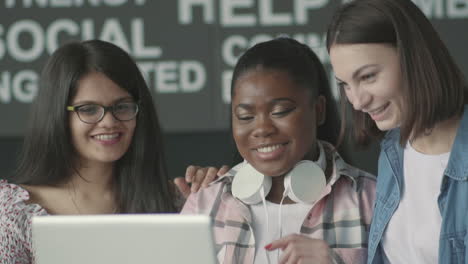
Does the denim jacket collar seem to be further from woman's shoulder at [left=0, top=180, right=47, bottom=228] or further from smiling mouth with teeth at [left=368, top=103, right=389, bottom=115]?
woman's shoulder at [left=0, top=180, right=47, bottom=228]

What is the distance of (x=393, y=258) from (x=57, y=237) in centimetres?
88

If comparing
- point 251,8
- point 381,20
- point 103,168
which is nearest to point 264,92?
point 381,20

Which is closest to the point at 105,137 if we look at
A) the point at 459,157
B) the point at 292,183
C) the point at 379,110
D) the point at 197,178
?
the point at 197,178

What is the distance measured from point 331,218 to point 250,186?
0.79 feet

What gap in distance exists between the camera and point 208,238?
128 centimetres

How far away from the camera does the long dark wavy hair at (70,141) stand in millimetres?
2297

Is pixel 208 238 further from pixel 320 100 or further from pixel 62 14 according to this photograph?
pixel 62 14

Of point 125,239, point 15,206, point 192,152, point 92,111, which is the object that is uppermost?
point 92,111

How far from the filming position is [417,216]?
5.78 ft

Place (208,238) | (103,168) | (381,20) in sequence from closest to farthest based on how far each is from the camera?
(208,238) → (381,20) → (103,168)

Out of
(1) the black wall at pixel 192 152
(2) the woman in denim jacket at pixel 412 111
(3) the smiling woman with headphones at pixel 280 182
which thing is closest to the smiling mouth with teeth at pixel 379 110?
(2) the woman in denim jacket at pixel 412 111

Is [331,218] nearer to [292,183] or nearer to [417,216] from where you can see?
[292,183]

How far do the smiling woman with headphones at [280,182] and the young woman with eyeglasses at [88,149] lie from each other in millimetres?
266

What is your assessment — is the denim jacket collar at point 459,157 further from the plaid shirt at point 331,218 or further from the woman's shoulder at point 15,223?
the woman's shoulder at point 15,223
